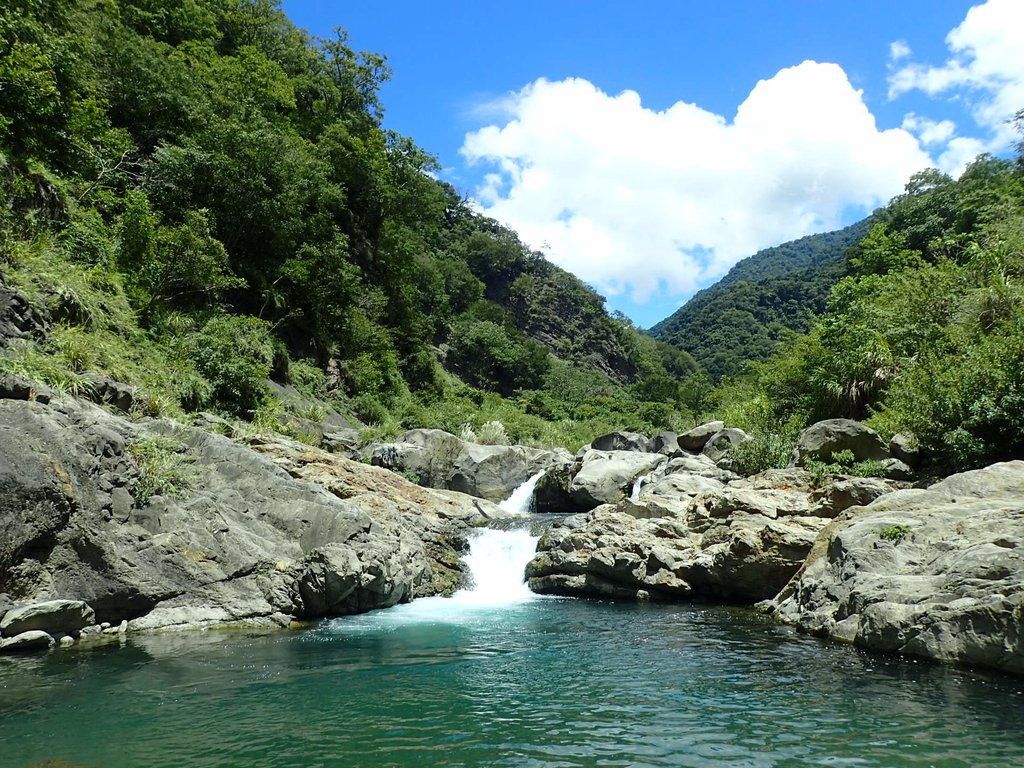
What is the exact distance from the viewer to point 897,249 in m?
36.8

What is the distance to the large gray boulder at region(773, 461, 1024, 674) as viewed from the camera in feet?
24.3

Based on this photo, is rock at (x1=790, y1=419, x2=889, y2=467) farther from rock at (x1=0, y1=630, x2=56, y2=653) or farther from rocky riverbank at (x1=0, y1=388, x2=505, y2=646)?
rock at (x1=0, y1=630, x2=56, y2=653)

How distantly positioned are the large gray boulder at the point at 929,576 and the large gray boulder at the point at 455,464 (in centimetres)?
1388

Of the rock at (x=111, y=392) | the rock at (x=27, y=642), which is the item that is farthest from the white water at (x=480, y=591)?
the rock at (x=111, y=392)

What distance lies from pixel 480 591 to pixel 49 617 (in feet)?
29.0

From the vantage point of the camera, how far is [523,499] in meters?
24.3

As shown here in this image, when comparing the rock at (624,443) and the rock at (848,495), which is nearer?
the rock at (848,495)

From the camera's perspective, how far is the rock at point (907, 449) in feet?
50.0

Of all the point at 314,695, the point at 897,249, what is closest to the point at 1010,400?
the point at 314,695

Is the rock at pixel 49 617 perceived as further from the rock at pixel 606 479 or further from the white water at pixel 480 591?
the rock at pixel 606 479

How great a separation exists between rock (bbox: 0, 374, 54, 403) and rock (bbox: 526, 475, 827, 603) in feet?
34.3

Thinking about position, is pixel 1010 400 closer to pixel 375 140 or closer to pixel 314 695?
pixel 314 695

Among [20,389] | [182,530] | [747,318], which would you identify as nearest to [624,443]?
[182,530]

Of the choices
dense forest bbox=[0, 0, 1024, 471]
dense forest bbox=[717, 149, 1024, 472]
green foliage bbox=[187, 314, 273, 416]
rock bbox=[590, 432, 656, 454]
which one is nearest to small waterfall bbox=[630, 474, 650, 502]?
dense forest bbox=[0, 0, 1024, 471]
